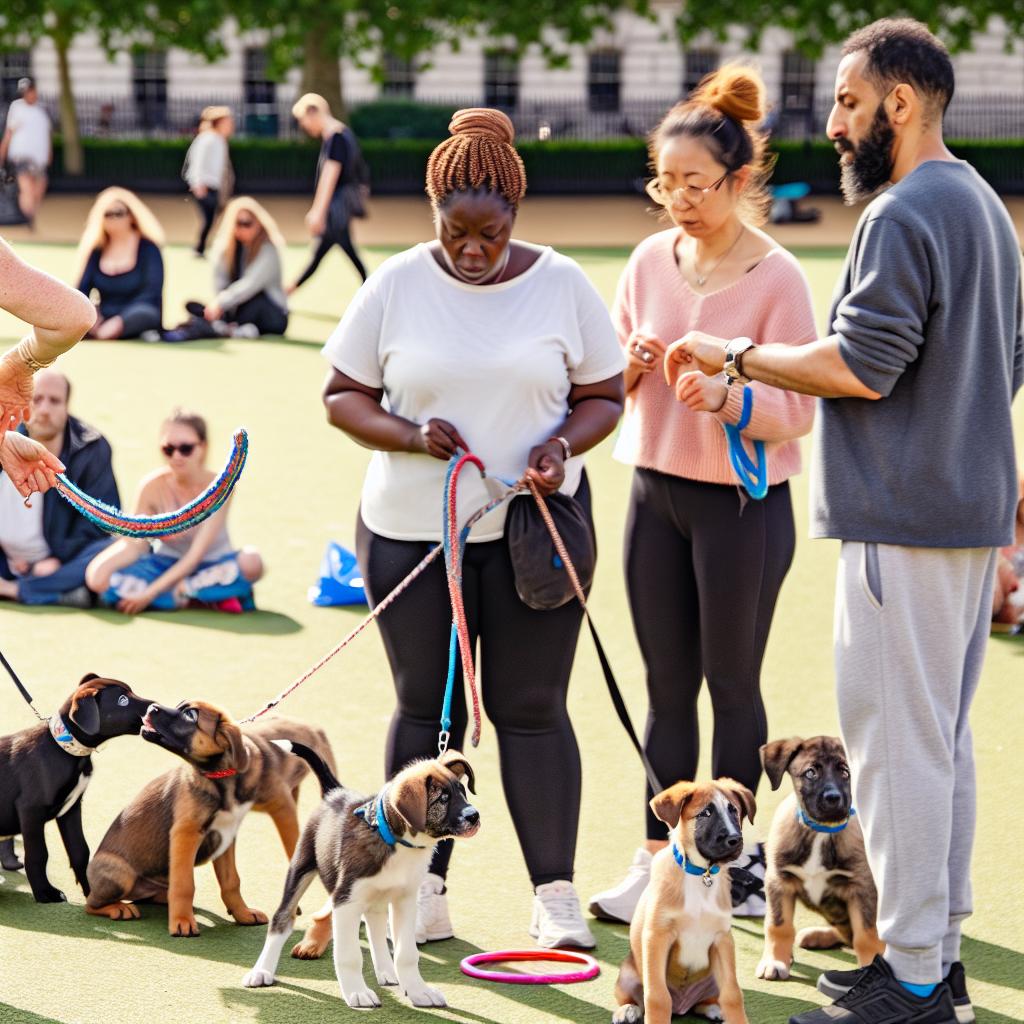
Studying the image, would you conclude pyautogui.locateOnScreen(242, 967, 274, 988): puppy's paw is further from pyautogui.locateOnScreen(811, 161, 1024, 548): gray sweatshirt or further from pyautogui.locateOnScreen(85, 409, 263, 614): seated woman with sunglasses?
pyautogui.locateOnScreen(85, 409, 263, 614): seated woman with sunglasses

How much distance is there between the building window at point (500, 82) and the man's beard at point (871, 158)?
42.9 meters

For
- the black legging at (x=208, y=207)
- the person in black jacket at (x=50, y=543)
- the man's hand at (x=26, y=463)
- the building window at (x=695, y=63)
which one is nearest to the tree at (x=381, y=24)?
the building window at (x=695, y=63)

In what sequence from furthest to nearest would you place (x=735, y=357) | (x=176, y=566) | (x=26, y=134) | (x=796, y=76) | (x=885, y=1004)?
(x=796, y=76) < (x=26, y=134) < (x=176, y=566) < (x=735, y=357) < (x=885, y=1004)

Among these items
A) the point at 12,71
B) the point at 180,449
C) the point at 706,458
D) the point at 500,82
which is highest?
the point at 706,458

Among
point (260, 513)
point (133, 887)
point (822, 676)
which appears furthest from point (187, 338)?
point (133, 887)

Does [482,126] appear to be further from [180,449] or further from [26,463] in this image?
[180,449]

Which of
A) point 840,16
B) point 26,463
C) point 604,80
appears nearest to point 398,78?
point 604,80

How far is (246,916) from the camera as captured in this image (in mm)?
4781

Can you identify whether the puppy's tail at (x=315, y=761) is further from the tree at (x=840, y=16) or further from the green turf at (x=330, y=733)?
the tree at (x=840, y=16)

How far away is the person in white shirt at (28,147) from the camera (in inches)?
930

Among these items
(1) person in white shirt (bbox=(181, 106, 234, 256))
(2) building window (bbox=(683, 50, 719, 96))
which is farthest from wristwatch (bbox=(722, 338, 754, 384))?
(2) building window (bbox=(683, 50, 719, 96))

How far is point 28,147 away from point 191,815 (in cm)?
2089

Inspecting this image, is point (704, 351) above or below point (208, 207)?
above

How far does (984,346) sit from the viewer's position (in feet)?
12.6
